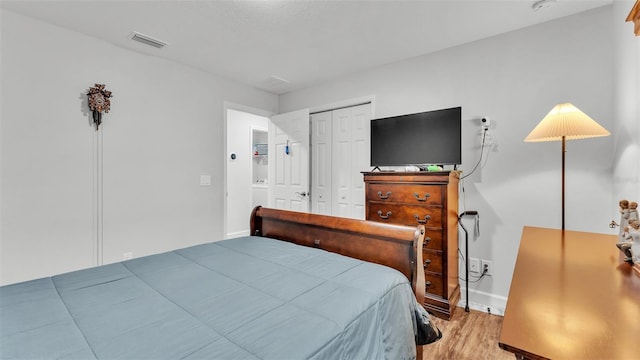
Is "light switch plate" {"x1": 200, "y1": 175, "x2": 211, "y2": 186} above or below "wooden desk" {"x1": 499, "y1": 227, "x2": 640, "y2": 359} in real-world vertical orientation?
above

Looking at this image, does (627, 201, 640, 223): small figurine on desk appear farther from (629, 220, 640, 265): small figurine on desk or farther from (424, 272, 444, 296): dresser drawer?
(424, 272, 444, 296): dresser drawer

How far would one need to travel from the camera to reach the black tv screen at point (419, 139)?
8.01ft

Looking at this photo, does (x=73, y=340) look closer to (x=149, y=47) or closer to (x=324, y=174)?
(x=149, y=47)

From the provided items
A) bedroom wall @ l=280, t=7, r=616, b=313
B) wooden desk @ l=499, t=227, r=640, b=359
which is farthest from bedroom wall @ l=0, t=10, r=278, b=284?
wooden desk @ l=499, t=227, r=640, b=359

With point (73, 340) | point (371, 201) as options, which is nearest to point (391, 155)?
point (371, 201)

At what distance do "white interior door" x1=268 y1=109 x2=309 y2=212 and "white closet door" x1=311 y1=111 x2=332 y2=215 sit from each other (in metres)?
0.18

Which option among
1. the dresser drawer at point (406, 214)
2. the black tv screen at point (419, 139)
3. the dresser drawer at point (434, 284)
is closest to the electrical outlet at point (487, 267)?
the dresser drawer at point (434, 284)

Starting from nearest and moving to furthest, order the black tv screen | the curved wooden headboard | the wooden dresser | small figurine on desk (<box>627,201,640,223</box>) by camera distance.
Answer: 1. small figurine on desk (<box>627,201,640,223</box>)
2. the curved wooden headboard
3. the wooden dresser
4. the black tv screen

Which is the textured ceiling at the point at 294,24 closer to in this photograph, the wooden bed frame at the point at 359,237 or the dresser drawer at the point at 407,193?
the dresser drawer at the point at 407,193

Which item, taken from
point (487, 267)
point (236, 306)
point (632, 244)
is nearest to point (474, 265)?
point (487, 267)

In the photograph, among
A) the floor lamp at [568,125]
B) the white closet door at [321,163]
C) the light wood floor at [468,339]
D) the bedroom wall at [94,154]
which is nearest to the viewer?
→ the floor lamp at [568,125]

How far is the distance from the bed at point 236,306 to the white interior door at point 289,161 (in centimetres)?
207

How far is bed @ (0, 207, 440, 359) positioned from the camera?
825mm

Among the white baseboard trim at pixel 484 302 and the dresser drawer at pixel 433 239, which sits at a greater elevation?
the dresser drawer at pixel 433 239
